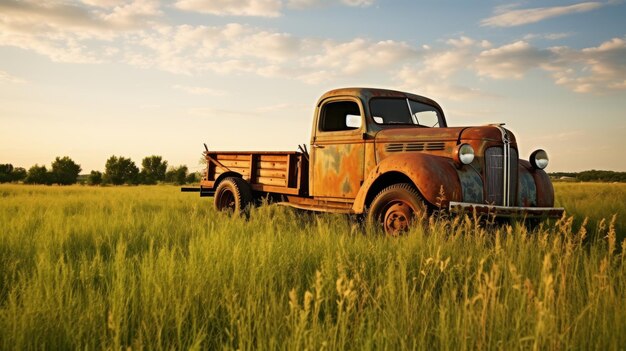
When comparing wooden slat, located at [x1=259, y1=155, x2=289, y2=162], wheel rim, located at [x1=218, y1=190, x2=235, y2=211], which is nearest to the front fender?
wooden slat, located at [x1=259, y1=155, x2=289, y2=162]

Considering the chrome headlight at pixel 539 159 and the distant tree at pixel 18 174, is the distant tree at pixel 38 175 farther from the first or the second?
the chrome headlight at pixel 539 159

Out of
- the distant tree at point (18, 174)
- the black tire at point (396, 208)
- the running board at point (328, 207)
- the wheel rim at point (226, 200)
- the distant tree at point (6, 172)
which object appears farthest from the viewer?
the distant tree at point (18, 174)

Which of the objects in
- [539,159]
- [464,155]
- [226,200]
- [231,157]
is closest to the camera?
[464,155]

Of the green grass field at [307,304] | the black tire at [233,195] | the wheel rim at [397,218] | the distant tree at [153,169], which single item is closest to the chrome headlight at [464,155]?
the wheel rim at [397,218]

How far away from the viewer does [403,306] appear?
2855 mm

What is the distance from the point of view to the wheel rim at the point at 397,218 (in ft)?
18.7

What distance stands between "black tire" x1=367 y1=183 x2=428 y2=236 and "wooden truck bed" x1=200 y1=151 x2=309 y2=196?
2.18 meters

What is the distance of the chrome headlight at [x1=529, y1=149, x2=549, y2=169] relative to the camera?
6613 millimetres

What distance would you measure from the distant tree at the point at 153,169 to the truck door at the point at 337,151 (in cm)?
6574

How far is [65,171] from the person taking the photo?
6994 centimetres

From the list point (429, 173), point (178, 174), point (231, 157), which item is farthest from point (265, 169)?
point (178, 174)

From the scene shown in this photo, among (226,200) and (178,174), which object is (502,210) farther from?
(178,174)

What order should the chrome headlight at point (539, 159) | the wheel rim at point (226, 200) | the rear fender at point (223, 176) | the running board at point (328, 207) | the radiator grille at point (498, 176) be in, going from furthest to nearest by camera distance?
the rear fender at point (223, 176) → the wheel rim at point (226, 200) → the running board at point (328, 207) → the chrome headlight at point (539, 159) → the radiator grille at point (498, 176)

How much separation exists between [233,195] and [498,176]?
5058 mm
